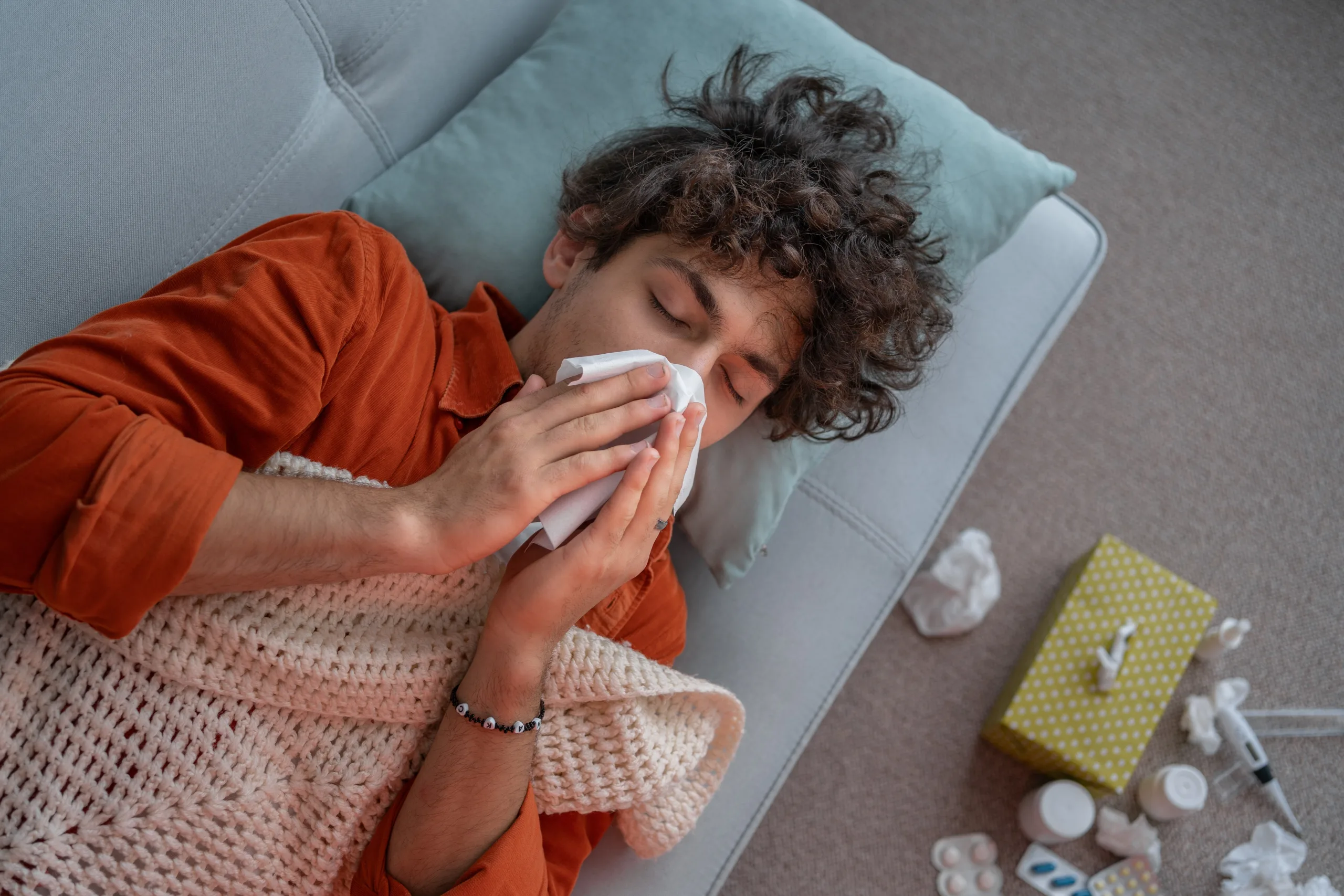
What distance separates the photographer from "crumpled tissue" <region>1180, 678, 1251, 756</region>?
209cm

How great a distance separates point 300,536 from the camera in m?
1.04

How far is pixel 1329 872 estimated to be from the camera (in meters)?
2.02

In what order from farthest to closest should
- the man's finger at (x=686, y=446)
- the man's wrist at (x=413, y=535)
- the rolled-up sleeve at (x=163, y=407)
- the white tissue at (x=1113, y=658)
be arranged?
1. the white tissue at (x=1113, y=658)
2. the man's finger at (x=686, y=446)
3. the man's wrist at (x=413, y=535)
4. the rolled-up sleeve at (x=163, y=407)

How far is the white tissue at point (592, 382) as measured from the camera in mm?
1163

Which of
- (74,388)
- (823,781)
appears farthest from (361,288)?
(823,781)

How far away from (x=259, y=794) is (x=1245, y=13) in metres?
3.01

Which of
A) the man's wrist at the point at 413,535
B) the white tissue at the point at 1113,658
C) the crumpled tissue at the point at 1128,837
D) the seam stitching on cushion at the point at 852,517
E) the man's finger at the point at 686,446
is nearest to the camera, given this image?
the man's wrist at the point at 413,535

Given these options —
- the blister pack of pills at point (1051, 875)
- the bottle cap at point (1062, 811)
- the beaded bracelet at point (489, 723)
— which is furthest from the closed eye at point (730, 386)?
the blister pack of pills at point (1051, 875)

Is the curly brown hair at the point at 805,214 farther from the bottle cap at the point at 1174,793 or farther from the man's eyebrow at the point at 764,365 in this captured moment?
the bottle cap at the point at 1174,793

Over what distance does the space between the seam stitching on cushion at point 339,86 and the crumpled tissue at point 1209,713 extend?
2.05 meters

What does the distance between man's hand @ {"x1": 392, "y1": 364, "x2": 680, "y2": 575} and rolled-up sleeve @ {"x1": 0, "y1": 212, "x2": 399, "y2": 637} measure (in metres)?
0.20

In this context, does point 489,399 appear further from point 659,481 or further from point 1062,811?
point 1062,811

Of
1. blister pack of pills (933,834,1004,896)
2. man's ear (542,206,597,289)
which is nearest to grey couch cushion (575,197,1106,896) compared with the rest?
man's ear (542,206,597,289)

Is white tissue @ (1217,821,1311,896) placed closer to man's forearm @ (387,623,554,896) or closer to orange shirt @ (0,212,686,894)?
orange shirt @ (0,212,686,894)
